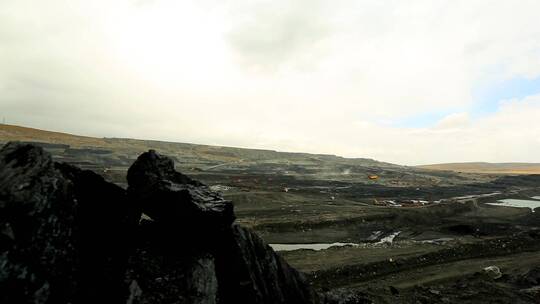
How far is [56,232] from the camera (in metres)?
6.89

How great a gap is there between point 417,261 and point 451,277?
10.8 ft

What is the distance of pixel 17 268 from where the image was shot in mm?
6086

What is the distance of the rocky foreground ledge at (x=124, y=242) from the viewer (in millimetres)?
6438

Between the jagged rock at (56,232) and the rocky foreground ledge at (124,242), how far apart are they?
0.05 ft

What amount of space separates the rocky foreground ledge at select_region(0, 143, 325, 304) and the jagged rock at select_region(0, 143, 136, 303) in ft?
0.05

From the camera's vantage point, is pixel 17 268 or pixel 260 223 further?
pixel 260 223

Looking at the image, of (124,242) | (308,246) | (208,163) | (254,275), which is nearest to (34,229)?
(124,242)

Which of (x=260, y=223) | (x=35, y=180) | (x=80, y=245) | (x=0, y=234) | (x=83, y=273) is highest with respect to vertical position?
(x=35, y=180)

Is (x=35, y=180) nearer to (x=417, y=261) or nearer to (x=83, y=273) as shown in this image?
(x=83, y=273)

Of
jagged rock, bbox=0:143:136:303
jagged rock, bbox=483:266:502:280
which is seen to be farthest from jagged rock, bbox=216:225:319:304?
jagged rock, bbox=483:266:502:280

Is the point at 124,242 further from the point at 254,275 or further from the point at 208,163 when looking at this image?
the point at 208,163

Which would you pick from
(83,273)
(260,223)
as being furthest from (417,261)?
(83,273)

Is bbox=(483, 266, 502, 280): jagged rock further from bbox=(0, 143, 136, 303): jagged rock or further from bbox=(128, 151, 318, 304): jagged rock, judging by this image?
bbox=(0, 143, 136, 303): jagged rock

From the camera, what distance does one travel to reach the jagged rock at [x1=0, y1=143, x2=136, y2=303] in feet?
20.3
